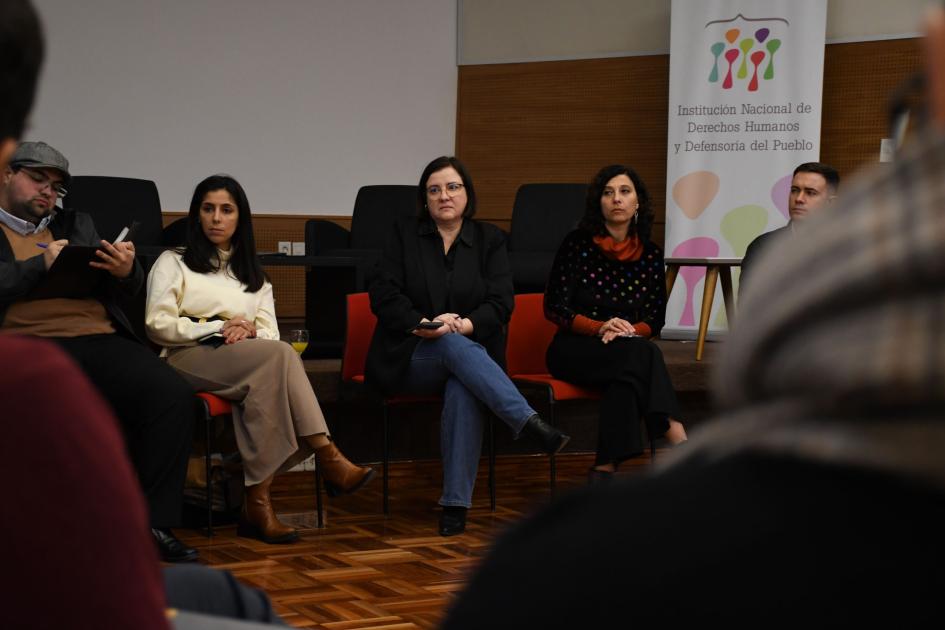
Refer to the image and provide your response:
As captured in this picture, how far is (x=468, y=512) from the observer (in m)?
3.93

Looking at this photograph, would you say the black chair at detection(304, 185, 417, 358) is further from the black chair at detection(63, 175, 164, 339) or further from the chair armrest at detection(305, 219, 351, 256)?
the black chair at detection(63, 175, 164, 339)

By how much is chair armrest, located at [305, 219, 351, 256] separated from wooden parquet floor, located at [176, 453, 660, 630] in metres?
1.31

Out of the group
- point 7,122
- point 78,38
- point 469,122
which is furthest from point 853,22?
point 7,122

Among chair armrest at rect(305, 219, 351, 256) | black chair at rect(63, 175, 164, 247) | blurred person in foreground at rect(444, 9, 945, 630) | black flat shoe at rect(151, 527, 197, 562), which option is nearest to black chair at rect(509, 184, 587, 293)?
chair armrest at rect(305, 219, 351, 256)

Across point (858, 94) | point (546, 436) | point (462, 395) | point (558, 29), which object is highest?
point (558, 29)

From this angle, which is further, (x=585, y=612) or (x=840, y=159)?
(x=840, y=159)

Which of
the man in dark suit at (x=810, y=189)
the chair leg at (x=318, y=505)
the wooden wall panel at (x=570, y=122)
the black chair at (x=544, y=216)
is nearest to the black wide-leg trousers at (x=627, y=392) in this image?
the man in dark suit at (x=810, y=189)

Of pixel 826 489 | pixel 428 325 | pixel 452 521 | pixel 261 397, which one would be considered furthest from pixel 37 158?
pixel 826 489

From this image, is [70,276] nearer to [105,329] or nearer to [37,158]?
[105,329]

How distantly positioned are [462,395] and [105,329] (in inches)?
45.4

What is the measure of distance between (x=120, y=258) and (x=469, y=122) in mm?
4659

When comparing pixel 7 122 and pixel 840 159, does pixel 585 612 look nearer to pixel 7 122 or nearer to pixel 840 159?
pixel 7 122

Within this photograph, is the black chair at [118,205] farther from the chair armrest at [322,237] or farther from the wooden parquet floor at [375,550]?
the wooden parquet floor at [375,550]

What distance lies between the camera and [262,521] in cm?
349
